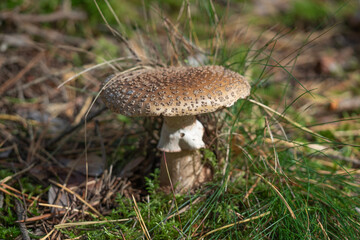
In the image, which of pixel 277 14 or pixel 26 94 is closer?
pixel 26 94

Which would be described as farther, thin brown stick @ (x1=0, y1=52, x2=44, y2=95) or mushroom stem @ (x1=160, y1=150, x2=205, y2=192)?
thin brown stick @ (x1=0, y1=52, x2=44, y2=95)

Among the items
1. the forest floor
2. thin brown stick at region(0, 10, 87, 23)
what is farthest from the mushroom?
thin brown stick at region(0, 10, 87, 23)

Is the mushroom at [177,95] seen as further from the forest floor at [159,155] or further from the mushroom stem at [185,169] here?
the forest floor at [159,155]

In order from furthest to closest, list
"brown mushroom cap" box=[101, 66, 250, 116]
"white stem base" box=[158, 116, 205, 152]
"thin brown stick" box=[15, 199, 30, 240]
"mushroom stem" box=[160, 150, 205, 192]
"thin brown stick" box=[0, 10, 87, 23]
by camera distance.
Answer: "thin brown stick" box=[0, 10, 87, 23] → "mushroom stem" box=[160, 150, 205, 192] → "white stem base" box=[158, 116, 205, 152] → "thin brown stick" box=[15, 199, 30, 240] → "brown mushroom cap" box=[101, 66, 250, 116]

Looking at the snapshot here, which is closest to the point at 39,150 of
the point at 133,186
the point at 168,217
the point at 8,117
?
the point at 8,117

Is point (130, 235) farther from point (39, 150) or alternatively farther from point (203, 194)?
point (39, 150)

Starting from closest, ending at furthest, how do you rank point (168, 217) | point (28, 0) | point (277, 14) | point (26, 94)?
point (168, 217) → point (26, 94) → point (28, 0) → point (277, 14)

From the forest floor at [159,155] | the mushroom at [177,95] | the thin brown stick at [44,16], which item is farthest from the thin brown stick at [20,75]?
the mushroom at [177,95]

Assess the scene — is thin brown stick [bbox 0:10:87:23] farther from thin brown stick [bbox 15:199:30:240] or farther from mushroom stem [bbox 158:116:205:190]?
mushroom stem [bbox 158:116:205:190]
